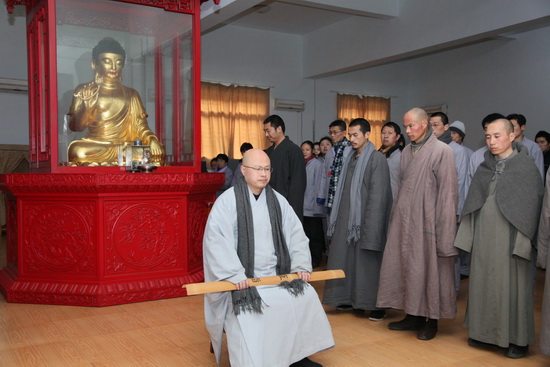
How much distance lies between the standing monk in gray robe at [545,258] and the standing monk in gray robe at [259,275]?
1053 millimetres

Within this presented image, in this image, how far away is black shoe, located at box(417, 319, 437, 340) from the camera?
10.3ft

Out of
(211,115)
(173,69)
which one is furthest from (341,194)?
(211,115)

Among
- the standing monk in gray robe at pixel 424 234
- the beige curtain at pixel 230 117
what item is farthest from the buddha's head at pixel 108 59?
the beige curtain at pixel 230 117

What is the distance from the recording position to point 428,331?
10.4 feet

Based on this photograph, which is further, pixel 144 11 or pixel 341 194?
pixel 144 11

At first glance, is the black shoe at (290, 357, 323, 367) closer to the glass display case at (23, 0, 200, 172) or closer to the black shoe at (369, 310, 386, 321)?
the black shoe at (369, 310, 386, 321)

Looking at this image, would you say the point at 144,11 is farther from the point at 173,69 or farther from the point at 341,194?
the point at 341,194

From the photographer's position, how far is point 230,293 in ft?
8.23

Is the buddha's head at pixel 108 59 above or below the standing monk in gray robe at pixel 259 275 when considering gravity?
above

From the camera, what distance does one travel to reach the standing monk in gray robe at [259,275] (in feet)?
7.93

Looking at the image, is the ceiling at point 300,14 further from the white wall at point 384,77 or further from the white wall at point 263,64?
the white wall at point 384,77

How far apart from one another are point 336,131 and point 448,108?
6.28 meters

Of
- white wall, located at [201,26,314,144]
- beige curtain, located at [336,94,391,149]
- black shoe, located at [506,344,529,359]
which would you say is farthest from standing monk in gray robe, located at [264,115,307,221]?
beige curtain, located at [336,94,391,149]

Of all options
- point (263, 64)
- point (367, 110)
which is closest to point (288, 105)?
Answer: point (263, 64)
